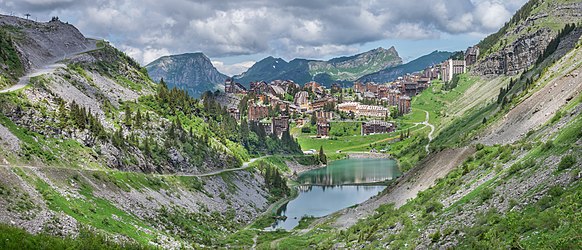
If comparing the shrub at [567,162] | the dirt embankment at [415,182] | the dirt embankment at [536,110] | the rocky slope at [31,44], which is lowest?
the dirt embankment at [415,182]

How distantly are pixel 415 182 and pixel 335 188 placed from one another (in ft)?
254

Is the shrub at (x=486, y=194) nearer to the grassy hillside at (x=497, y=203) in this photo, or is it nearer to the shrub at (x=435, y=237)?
the grassy hillside at (x=497, y=203)

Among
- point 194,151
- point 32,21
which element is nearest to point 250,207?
point 194,151

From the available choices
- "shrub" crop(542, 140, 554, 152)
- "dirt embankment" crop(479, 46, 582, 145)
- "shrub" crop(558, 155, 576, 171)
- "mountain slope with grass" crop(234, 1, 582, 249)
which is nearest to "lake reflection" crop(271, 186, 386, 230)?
"mountain slope with grass" crop(234, 1, 582, 249)

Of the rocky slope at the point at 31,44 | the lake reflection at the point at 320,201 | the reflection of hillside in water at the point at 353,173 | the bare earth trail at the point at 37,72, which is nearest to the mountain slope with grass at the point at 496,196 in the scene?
the lake reflection at the point at 320,201

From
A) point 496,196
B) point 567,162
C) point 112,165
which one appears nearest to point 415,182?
point 496,196

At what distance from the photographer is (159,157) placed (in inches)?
3757

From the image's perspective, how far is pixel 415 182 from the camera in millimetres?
63281

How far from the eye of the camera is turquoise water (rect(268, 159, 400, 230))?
342ft

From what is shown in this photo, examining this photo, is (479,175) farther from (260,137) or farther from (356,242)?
(260,137)

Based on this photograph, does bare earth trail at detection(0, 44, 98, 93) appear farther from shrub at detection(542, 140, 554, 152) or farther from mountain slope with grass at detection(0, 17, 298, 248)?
shrub at detection(542, 140, 554, 152)

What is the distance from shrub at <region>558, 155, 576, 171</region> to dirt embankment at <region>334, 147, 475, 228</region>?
81.8 ft

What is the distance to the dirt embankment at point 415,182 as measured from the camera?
58188 mm

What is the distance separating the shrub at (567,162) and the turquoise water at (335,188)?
57.3m
